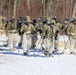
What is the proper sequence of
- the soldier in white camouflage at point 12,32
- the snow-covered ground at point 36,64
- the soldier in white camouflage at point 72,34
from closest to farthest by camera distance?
1. the snow-covered ground at point 36,64
2. the soldier in white camouflage at point 72,34
3. the soldier in white camouflage at point 12,32

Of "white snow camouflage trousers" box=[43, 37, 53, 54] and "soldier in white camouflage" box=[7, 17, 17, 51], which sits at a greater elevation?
"soldier in white camouflage" box=[7, 17, 17, 51]

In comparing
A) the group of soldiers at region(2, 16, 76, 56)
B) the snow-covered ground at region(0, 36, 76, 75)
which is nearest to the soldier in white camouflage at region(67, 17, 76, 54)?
the group of soldiers at region(2, 16, 76, 56)

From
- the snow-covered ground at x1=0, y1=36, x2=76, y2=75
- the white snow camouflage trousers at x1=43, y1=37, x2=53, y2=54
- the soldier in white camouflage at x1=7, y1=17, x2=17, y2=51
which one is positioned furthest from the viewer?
the soldier in white camouflage at x1=7, y1=17, x2=17, y2=51

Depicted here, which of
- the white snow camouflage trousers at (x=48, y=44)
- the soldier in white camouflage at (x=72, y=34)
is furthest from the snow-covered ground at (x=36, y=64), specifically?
the soldier in white camouflage at (x=72, y=34)

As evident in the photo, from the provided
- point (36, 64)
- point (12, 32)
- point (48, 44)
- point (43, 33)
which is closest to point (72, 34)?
point (48, 44)

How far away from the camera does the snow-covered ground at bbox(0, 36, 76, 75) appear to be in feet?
52.9

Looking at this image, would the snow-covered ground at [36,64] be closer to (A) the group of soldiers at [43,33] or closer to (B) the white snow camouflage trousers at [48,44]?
(B) the white snow camouflage trousers at [48,44]

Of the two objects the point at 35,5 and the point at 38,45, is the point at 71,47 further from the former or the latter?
the point at 35,5

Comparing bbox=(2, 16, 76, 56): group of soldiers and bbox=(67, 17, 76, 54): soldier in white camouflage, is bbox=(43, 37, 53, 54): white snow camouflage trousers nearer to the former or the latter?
bbox=(2, 16, 76, 56): group of soldiers

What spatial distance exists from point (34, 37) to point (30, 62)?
710 cm

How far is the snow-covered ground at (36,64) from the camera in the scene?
635 inches

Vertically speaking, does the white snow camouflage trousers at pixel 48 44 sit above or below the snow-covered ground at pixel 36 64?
above

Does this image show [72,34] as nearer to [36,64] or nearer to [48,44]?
[48,44]

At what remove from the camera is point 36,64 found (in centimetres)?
1836
